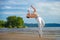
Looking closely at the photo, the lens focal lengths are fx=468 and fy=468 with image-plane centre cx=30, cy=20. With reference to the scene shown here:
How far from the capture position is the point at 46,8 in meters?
7.69

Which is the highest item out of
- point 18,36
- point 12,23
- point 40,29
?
point 12,23

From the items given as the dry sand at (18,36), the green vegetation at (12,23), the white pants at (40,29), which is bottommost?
the dry sand at (18,36)

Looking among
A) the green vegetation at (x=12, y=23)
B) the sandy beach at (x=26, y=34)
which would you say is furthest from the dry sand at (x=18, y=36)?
the green vegetation at (x=12, y=23)

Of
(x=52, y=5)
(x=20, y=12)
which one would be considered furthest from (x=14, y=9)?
(x=52, y=5)

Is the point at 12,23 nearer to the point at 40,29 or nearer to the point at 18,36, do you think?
the point at 18,36

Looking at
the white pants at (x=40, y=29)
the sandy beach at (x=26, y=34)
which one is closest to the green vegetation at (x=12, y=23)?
the sandy beach at (x=26, y=34)

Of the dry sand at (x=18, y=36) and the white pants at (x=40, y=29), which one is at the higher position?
the white pants at (x=40, y=29)

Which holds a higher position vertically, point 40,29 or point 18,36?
point 40,29

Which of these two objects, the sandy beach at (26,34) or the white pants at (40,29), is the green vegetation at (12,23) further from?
the white pants at (40,29)

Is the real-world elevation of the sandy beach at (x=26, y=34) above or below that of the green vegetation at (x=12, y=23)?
below

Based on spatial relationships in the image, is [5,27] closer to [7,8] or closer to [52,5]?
[7,8]

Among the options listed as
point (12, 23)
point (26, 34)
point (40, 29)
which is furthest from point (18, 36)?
point (40, 29)

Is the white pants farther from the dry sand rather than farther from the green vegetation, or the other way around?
the green vegetation

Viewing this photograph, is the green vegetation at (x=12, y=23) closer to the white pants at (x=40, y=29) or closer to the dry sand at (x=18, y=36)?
the dry sand at (x=18, y=36)
